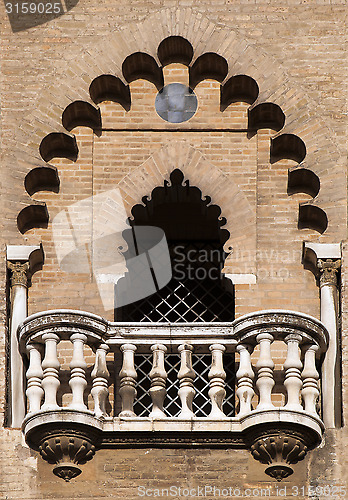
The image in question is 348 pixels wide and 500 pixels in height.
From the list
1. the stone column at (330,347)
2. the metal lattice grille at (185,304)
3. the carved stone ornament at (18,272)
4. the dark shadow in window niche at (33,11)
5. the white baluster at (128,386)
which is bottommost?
the white baluster at (128,386)

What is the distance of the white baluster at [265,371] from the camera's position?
1772 centimetres

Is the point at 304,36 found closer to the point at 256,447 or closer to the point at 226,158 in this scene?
the point at 226,158

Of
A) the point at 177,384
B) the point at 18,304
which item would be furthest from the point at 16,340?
the point at 177,384

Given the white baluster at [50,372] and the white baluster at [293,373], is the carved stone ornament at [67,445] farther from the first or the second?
the white baluster at [293,373]

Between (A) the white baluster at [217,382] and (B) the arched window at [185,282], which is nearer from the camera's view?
(A) the white baluster at [217,382]

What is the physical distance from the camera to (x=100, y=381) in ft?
58.7

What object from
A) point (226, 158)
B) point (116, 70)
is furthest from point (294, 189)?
point (116, 70)

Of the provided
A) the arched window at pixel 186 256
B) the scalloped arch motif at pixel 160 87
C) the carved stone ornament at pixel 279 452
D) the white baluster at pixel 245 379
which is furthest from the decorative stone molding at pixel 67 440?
the scalloped arch motif at pixel 160 87

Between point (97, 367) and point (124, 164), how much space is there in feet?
8.46

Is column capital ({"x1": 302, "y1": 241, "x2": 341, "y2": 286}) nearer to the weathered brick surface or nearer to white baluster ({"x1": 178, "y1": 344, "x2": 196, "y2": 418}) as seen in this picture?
the weathered brick surface

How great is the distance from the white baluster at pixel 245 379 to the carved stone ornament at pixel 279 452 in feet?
1.08

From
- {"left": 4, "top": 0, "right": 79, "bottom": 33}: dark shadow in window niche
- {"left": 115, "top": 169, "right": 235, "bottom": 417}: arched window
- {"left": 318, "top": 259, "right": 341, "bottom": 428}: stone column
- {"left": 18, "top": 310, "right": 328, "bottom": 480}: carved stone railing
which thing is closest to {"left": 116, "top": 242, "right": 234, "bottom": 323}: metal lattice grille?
{"left": 115, "top": 169, "right": 235, "bottom": 417}: arched window

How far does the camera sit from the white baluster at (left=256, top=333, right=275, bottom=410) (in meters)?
17.7

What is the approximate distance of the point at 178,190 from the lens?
19688mm
